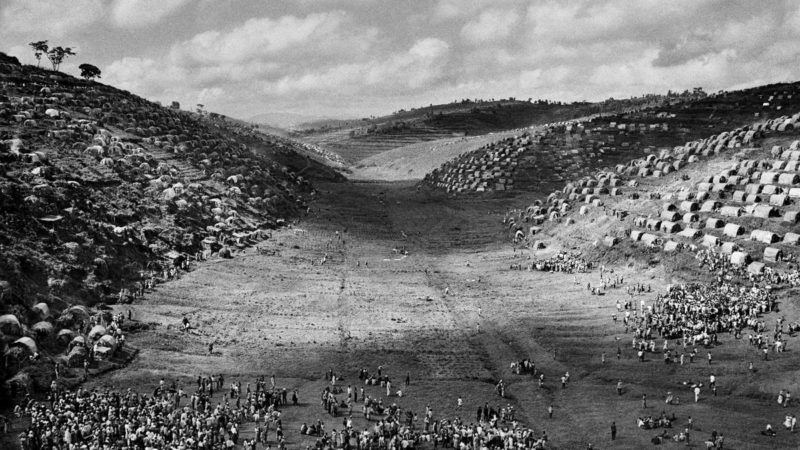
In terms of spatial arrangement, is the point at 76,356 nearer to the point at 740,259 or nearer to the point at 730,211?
the point at 740,259

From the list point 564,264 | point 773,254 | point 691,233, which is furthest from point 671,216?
point 773,254

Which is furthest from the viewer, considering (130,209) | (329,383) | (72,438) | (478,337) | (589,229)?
(589,229)

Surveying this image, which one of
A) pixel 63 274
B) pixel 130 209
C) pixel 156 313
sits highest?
pixel 130 209

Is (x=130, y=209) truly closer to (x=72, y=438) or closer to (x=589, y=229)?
(x=72, y=438)

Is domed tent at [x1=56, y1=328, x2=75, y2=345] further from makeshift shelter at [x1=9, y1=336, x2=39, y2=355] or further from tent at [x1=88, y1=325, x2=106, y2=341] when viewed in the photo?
makeshift shelter at [x1=9, y1=336, x2=39, y2=355]

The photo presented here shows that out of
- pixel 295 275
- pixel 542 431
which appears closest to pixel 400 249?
pixel 295 275

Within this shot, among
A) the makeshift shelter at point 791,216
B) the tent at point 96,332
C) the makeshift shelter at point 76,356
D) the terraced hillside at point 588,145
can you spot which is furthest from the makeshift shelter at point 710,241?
the makeshift shelter at point 76,356
